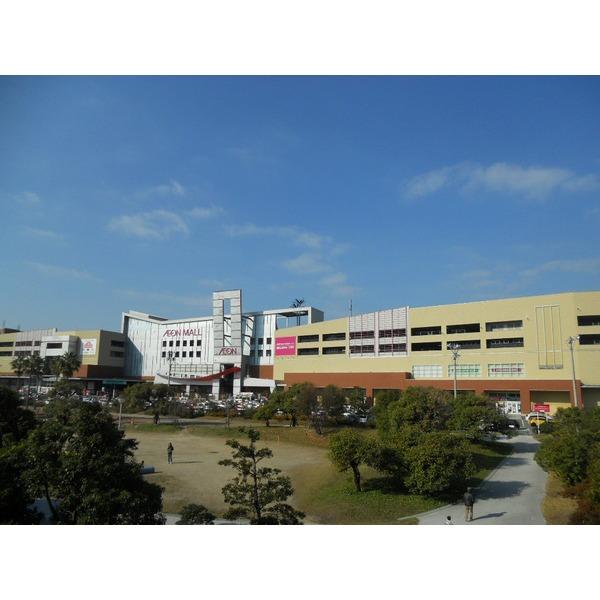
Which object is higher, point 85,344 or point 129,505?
point 85,344

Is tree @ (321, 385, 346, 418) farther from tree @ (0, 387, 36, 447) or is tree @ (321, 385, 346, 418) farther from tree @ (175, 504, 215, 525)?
tree @ (175, 504, 215, 525)

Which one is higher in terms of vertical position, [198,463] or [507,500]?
[507,500]

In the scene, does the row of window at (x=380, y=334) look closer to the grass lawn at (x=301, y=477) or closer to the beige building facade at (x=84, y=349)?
the grass lawn at (x=301, y=477)

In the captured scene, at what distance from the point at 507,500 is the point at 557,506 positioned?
1401mm

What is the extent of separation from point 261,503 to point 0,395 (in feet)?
34.6

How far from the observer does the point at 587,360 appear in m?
33.9

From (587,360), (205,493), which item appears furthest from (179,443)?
(587,360)

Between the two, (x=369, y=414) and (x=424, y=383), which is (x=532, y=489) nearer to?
(x=369, y=414)

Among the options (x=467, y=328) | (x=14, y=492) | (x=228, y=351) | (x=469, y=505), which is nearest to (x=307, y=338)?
(x=228, y=351)

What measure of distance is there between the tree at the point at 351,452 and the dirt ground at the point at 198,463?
7.28ft

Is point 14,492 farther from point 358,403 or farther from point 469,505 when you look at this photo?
point 358,403

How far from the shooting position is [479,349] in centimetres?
3909

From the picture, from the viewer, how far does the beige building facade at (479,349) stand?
34.3 meters

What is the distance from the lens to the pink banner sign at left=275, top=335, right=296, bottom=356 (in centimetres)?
5200
